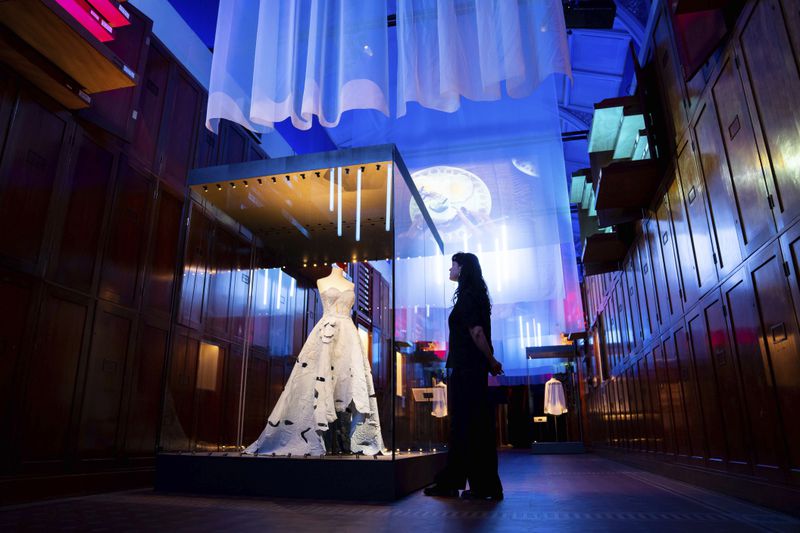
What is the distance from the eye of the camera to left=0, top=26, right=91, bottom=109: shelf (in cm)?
309

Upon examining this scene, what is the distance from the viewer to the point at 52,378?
3.45 metres

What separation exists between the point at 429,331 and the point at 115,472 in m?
2.67

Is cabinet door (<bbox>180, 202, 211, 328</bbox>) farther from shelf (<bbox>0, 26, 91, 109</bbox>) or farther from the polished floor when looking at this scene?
the polished floor

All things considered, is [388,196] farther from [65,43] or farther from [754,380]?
[754,380]

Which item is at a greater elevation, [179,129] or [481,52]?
[179,129]

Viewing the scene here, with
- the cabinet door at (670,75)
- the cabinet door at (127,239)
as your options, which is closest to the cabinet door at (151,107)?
the cabinet door at (127,239)

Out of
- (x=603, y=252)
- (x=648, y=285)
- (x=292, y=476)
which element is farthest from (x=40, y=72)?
(x=603, y=252)

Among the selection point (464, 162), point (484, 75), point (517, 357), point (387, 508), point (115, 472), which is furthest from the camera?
point (517, 357)

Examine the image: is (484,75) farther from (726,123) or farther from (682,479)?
(682,479)

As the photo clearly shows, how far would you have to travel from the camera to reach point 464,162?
546 centimetres

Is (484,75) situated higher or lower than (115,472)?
higher

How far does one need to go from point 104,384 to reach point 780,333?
14.6 feet

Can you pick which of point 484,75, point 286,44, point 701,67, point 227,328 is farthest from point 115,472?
point 701,67

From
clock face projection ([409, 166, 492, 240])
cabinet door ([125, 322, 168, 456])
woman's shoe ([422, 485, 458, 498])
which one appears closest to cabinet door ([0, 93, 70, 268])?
cabinet door ([125, 322, 168, 456])
